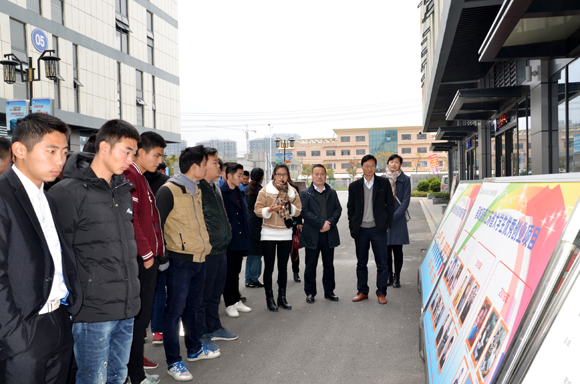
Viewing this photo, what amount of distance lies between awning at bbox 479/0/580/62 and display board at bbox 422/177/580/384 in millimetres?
2304

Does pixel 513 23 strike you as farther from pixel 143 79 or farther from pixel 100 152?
pixel 143 79

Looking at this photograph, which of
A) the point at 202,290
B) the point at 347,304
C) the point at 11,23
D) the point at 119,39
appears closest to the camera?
the point at 202,290

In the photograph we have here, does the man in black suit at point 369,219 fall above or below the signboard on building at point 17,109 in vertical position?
below

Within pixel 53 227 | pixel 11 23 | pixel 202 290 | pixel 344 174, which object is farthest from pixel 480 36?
pixel 344 174

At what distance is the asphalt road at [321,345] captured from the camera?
406cm

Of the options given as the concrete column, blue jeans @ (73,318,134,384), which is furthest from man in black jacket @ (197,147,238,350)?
the concrete column

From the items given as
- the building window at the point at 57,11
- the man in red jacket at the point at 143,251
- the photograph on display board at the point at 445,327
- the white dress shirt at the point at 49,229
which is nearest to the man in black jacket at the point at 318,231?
the man in red jacket at the point at 143,251

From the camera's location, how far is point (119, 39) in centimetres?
3044

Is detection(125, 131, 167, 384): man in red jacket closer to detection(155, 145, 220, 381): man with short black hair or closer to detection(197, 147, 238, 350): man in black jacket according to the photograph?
detection(155, 145, 220, 381): man with short black hair

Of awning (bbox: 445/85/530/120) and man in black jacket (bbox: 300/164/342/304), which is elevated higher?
awning (bbox: 445/85/530/120)

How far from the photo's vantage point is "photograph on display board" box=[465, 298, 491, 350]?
2371mm

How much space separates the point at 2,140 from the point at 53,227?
209 cm

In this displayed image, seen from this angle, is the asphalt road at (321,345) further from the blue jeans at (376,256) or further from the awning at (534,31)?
the awning at (534,31)

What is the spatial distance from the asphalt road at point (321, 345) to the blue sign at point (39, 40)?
21859 millimetres
